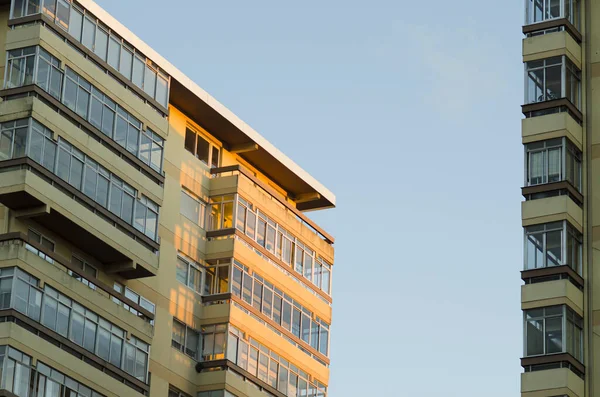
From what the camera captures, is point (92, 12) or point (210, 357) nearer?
point (92, 12)

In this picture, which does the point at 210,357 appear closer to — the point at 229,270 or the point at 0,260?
the point at 229,270

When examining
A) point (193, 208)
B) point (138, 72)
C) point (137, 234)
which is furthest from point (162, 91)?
point (137, 234)

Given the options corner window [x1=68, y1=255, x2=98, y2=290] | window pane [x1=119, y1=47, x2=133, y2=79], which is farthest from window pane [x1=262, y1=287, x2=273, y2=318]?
window pane [x1=119, y1=47, x2=133, y2=79]

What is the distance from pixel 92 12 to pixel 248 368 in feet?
58.4

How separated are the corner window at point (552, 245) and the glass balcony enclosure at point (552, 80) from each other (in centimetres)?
510

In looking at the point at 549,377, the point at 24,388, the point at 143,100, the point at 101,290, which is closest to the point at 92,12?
the point at 143,100

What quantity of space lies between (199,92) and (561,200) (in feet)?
69.3

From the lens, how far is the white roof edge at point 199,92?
6475 centimetres

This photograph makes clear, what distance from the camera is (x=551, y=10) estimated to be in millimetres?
59938

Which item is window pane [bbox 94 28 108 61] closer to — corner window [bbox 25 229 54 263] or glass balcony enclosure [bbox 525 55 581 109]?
corner window [bbox 25 229 54 263]

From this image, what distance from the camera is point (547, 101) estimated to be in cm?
5816

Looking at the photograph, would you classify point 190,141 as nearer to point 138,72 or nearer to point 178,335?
point 138,72

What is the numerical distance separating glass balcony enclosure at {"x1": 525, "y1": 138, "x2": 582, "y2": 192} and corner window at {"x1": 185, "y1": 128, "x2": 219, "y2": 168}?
19.9 metres

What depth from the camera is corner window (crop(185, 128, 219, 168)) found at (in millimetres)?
72812
